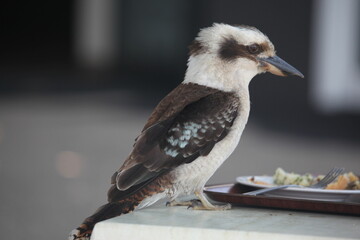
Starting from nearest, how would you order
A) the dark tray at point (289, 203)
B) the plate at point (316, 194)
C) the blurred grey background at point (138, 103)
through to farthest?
the dark tray at point (289, 203), the plate at point (316, 194), the blurred grey background at point (138, 103)

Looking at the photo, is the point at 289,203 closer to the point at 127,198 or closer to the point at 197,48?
the point at 127,198

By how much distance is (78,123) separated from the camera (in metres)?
11.4

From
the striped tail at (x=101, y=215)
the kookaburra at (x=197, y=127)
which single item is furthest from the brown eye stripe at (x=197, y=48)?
the striped tail at (x=101, y=215)

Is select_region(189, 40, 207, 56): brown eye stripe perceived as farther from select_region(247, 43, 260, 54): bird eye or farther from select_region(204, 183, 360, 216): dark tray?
select_region(204, 183, 360, 216): dark tray

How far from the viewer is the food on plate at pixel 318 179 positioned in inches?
98.0

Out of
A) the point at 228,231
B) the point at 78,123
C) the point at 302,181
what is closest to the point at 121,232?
the point at 228,231

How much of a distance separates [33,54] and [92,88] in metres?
7.93

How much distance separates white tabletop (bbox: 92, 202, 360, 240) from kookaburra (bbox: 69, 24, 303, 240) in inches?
3.9

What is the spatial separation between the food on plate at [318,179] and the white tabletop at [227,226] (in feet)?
0.61

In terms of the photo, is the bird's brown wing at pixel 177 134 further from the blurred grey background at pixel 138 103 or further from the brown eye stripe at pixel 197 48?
the blurred grey background at pixel 138 103

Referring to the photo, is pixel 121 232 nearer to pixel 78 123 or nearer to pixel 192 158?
pixel 192 158

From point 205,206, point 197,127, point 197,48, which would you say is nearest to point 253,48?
point 197,48

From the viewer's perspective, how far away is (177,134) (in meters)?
2.41

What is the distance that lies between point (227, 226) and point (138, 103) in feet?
37.0
